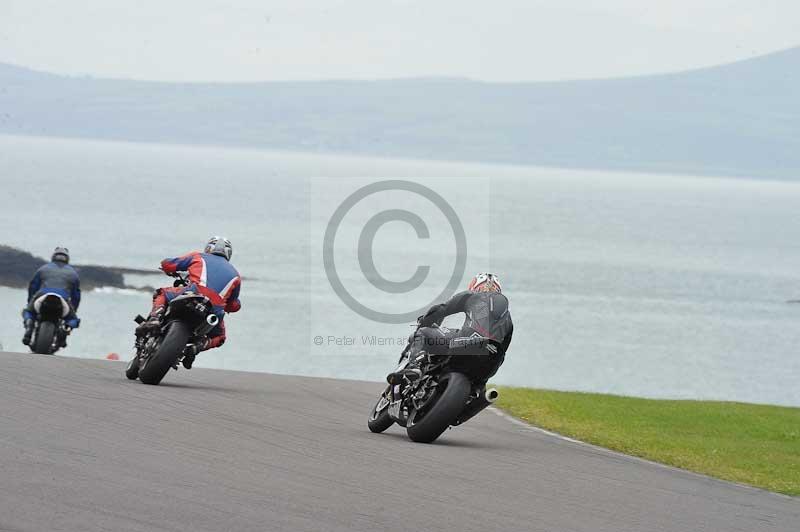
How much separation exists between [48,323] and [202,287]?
6.57 meters

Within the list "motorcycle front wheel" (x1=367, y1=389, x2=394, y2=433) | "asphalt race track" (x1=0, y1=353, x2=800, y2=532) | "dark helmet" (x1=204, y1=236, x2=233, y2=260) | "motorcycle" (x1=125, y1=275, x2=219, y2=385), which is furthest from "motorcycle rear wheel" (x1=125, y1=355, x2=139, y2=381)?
"motorcycle front wheel" (x1=367, y1=389, x2=394, y2=433)

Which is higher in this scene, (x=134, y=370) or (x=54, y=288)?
(x=54, y=288)

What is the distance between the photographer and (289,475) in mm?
10500

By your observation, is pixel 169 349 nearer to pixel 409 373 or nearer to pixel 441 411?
pixel 409 373

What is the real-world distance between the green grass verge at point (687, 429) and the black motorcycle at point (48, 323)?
717cm

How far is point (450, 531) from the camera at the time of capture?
8.91 m

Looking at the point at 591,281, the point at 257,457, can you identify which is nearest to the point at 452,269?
the point at 591,281

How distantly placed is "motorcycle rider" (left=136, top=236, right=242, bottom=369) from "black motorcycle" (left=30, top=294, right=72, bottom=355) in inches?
228

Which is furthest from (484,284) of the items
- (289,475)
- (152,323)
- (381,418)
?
(152,323)

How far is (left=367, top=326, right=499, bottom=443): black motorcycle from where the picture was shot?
1312cm

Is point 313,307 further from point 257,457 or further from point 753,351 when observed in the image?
point 257,457

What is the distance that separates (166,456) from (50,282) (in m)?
11.6

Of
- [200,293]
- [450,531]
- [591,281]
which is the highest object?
[591,281]

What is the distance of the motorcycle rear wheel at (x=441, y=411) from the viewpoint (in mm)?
13070
